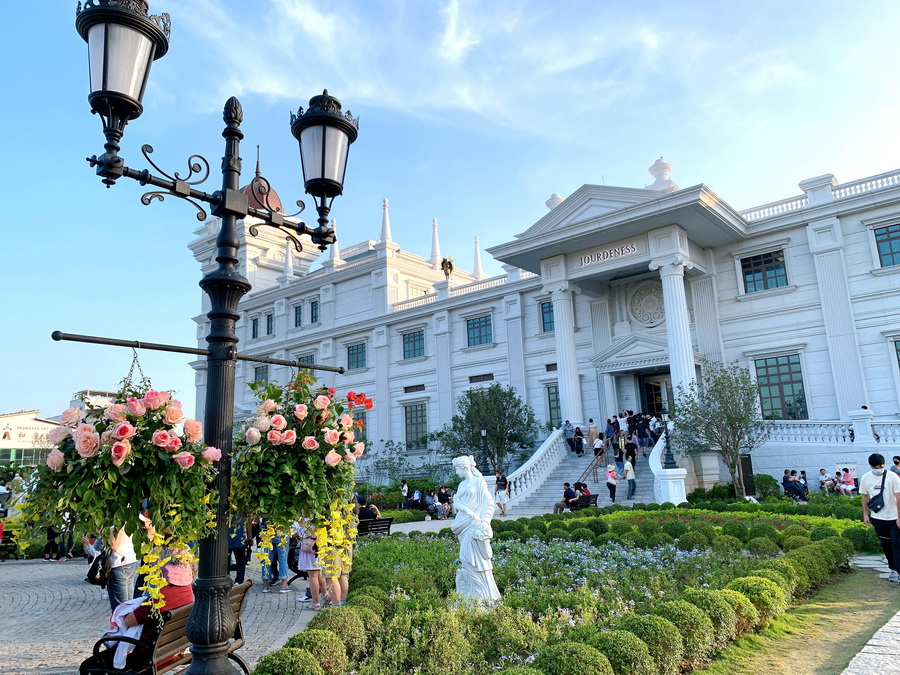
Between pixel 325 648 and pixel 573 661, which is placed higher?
pixel 325 648

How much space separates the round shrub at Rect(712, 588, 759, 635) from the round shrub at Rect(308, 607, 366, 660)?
3486 mm

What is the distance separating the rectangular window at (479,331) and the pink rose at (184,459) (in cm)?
2675

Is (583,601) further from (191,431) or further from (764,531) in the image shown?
(764,531)

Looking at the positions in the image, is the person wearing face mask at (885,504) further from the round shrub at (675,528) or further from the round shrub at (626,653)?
the round shrub at (626,653)

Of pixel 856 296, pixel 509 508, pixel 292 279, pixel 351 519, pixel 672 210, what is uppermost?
pixel 292 279

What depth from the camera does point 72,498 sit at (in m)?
3.46

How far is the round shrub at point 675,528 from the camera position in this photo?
38.4ft

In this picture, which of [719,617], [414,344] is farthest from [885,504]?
[414,344]

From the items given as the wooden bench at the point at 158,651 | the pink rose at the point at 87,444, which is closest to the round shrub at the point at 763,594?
the wooden bench at the point at 158,651

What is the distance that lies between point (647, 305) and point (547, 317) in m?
4.85

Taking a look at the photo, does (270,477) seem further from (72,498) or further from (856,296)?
(856,296)

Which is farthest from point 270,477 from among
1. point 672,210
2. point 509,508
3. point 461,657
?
point 672,210

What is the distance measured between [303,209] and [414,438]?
1078 inches

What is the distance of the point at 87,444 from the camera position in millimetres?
3453
